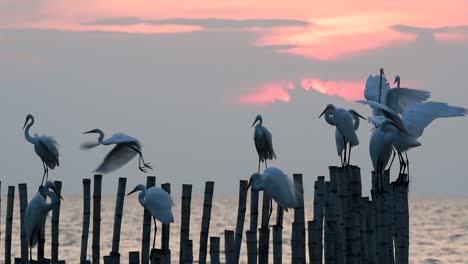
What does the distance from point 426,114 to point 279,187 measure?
6.44 feet

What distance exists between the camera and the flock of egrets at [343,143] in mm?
12844

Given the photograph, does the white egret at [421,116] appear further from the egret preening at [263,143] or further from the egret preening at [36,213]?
the egret preening at [36,213]

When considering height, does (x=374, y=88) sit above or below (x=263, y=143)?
above

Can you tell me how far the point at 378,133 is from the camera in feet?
42.0

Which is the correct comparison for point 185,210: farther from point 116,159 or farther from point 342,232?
point 342,232

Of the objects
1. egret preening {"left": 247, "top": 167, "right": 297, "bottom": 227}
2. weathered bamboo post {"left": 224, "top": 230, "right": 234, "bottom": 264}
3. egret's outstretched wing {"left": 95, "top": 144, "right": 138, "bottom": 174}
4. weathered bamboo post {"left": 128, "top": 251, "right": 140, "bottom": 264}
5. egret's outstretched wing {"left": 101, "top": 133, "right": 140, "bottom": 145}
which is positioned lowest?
weathered bamboo post {"left": 128, "top": 251, "right": 140, "bottom": 264}

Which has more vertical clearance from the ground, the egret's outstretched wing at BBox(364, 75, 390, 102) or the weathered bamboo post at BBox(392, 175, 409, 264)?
the egret's outstretched wing at BBox(364, 75, 390, 102)

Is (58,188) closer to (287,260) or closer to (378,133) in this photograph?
(378,133)

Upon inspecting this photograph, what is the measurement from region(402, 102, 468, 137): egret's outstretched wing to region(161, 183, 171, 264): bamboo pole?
322cm

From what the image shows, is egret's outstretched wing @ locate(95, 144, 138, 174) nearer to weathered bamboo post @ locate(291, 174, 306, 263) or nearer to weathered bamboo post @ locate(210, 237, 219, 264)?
weathered bamboo post @ locate(291, 174, 306, 263)

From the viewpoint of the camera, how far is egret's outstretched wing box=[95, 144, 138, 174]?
16.4m

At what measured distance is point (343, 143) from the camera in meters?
15.3

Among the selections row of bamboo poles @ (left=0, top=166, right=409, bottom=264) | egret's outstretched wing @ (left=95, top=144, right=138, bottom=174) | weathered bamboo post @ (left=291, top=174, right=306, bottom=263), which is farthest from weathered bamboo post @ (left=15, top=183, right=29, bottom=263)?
weathered bamboo post @ (left=291, top=174, right=306, bottom=263)

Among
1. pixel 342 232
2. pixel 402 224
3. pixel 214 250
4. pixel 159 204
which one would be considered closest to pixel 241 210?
pixel 159 204
